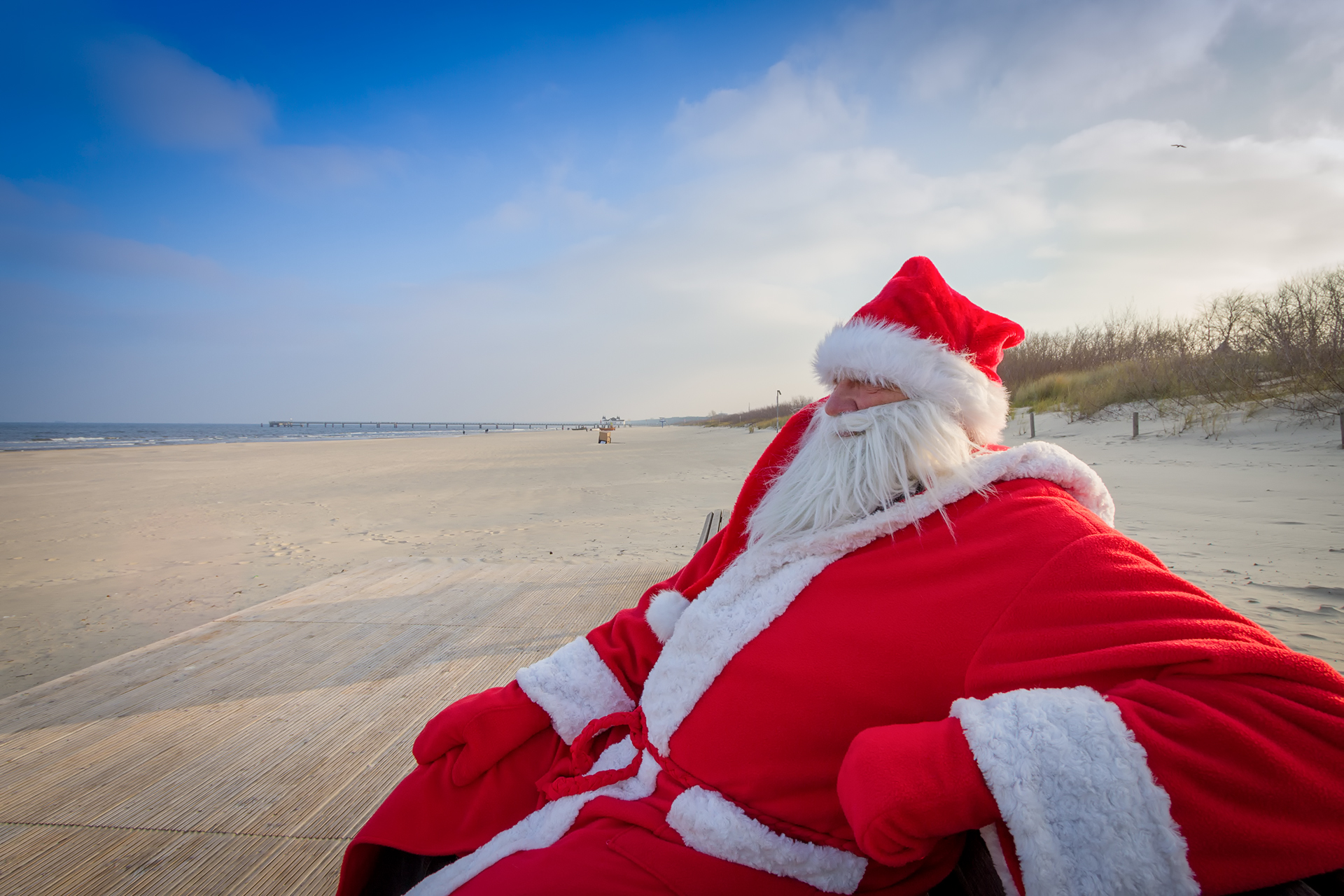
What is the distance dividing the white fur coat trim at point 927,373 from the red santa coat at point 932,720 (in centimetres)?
16

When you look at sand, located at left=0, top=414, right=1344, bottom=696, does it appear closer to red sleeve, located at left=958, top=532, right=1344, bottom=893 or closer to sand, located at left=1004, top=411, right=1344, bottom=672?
sand, located at left=1004, top=411, right=1344, bottom=672

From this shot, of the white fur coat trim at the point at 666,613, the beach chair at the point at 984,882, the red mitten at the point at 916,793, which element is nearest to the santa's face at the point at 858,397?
the white fur coat trim at the point at 666,613

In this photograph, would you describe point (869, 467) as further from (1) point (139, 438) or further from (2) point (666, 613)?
(1) point (139, 438)

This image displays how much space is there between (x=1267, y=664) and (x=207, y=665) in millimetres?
3351

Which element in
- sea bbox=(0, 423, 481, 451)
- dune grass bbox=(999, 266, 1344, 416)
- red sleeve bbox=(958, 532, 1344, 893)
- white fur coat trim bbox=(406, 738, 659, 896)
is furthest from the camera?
sea bbox=(0, 423, 481, 451)

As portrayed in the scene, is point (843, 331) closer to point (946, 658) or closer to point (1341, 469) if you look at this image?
point (946, 658)

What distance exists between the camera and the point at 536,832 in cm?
111

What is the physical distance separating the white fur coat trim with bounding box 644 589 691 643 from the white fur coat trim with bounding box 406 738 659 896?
0.28 m

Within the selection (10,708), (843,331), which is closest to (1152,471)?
(843,331)

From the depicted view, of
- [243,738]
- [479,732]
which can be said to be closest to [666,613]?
[479,732]

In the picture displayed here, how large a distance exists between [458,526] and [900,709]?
6788mm

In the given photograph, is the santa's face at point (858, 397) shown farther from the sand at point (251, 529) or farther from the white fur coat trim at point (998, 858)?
the sand at point (251, 529)

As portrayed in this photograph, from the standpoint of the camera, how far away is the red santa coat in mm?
686

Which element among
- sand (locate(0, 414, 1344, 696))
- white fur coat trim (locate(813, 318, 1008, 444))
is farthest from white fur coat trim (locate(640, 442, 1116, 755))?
sand (locate(0, 414, 1344, 696))
